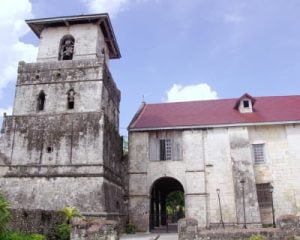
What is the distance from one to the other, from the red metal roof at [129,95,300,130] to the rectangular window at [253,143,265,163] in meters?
1.73

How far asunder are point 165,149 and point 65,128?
7307 mm

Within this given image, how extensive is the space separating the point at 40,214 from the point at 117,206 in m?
7.40

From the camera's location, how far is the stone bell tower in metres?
16.8

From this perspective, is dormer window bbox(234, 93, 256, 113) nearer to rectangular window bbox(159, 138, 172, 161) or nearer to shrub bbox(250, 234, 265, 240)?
rectangular window bbox(159, 138, 172, 161)

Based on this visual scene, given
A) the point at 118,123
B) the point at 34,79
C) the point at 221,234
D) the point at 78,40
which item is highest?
the point at 78,40

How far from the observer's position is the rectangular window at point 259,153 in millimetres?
21594

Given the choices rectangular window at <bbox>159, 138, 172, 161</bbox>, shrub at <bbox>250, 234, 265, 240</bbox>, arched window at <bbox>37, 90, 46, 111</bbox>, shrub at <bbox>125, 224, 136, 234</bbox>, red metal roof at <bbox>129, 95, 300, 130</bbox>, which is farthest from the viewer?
red metal roof at <bbox>129, 95, 300, 130</bbox>

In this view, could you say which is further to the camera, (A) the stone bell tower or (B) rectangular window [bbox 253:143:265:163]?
(B) rectangular window [bbox 253:143:265:163]

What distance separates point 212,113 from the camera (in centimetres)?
2375

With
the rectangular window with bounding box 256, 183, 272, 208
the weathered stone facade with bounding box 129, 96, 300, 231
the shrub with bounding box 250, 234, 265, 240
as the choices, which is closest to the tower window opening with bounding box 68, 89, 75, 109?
the weathered stone facade with bounding box 129, 96, 300, 231

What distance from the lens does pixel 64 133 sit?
59.2 feet

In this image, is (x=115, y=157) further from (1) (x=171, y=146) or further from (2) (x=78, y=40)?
(2) (x=78, y=40)

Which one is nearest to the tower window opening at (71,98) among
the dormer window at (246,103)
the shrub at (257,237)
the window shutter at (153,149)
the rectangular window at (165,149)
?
the window shutter at (153,149)

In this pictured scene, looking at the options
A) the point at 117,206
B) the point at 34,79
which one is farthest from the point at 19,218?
the point at 34,79
